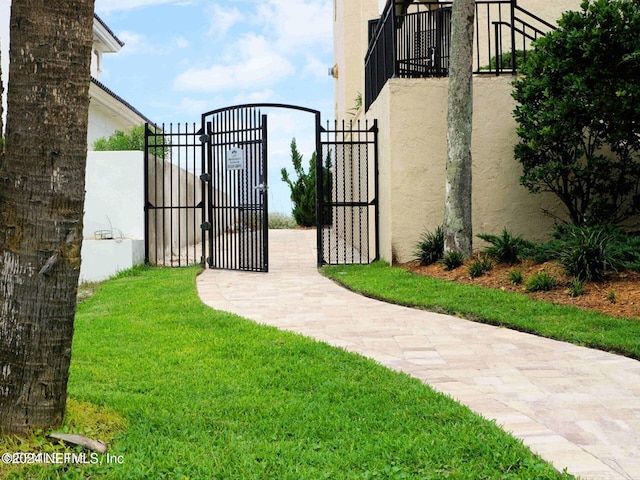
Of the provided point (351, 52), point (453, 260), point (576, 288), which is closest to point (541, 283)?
point (576, 288)

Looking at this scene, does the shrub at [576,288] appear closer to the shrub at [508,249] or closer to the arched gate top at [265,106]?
the shrub at [508,249]

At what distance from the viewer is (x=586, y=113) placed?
9.10m

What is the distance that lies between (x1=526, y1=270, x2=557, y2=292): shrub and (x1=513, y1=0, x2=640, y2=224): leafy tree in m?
2.18

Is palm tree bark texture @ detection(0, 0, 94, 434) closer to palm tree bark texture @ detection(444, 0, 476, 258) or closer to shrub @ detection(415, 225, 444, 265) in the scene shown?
palm tree bark texture @ detection(444, 0, 476, 258)

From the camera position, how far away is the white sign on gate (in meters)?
11.7

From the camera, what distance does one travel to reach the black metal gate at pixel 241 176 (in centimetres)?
1152

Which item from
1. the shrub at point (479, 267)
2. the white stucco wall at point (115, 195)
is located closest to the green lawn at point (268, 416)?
the shrub at point (479, 267)

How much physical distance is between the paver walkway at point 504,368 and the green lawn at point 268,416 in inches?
11.9

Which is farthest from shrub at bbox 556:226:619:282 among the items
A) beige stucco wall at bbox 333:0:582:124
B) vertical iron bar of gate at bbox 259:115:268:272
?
beige stucco wall at bbox 333:0:582:124

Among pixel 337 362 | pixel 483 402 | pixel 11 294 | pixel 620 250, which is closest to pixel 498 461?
pixel 483 402

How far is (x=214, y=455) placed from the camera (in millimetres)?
3457

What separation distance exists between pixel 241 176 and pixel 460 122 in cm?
391

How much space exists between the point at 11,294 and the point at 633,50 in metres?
7.77

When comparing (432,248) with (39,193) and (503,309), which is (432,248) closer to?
(503,309)
